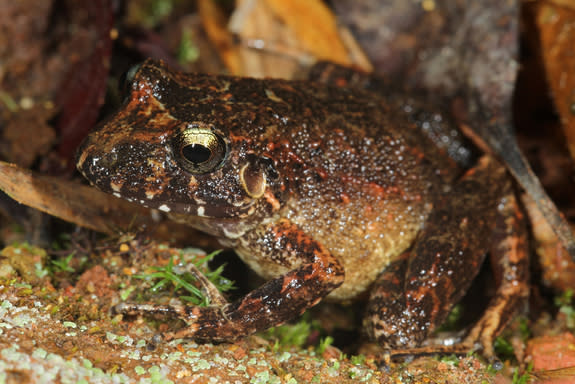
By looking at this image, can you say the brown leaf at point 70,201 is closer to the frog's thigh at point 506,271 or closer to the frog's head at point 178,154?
the frog's head at point 178,154

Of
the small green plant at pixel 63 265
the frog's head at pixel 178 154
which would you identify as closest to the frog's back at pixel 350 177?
the frog's head at pixel 178 154

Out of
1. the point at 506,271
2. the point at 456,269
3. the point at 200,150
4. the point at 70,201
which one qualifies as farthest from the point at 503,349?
the point at 70,201

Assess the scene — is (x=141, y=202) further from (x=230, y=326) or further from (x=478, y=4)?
(x=478, y=4)

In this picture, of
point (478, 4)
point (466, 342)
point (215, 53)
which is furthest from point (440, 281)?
point (215, 53)

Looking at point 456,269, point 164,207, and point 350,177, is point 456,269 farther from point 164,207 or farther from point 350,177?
point 164,207

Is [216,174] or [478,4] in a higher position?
[478,4]

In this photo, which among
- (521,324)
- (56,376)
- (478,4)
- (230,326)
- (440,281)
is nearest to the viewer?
(56,376)
